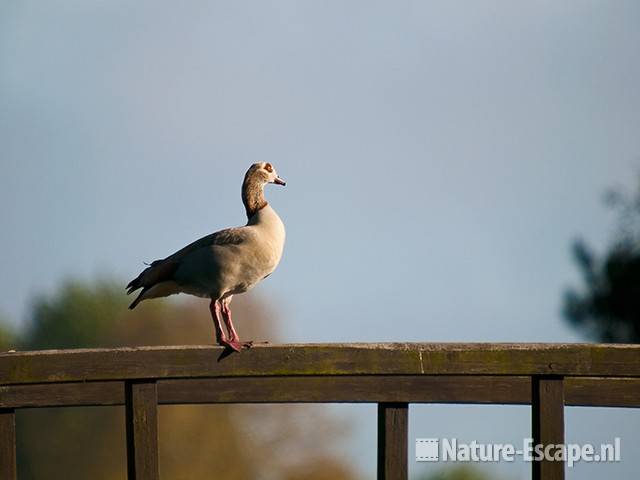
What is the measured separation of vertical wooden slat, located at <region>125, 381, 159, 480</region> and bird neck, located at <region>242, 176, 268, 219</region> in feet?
7.16

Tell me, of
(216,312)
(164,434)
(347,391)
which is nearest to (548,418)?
(347,391)

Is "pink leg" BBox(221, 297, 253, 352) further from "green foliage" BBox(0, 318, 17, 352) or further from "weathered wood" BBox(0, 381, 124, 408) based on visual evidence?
"green foliage" BBox(0, 318, 17, 352)

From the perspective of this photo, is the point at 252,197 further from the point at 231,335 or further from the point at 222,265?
the point at 231,335

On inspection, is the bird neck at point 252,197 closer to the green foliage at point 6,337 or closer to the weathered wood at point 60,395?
the weathered wood at point 60,395

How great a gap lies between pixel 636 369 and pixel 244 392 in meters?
2.00

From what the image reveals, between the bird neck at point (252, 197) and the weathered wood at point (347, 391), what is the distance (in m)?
1.20

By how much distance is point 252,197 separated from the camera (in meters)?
7.87

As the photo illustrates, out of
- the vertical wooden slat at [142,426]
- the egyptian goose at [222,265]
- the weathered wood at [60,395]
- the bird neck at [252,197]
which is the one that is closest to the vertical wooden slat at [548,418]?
the vertical wooden slat at [142,426]

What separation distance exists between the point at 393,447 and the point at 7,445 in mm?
1795

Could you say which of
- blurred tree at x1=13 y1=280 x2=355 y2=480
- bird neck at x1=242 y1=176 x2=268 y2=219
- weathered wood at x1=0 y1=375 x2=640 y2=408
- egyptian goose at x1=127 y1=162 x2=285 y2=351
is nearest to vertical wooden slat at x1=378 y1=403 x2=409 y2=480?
weathered wood at x1=0 y1=375 x2=640 y2=408

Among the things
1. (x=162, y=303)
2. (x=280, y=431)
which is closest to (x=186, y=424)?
(x=162, y=303)

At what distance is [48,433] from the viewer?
33375 millimetres

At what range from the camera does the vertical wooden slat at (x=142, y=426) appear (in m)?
5.80

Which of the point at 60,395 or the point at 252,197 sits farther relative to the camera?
the point at 252,197
